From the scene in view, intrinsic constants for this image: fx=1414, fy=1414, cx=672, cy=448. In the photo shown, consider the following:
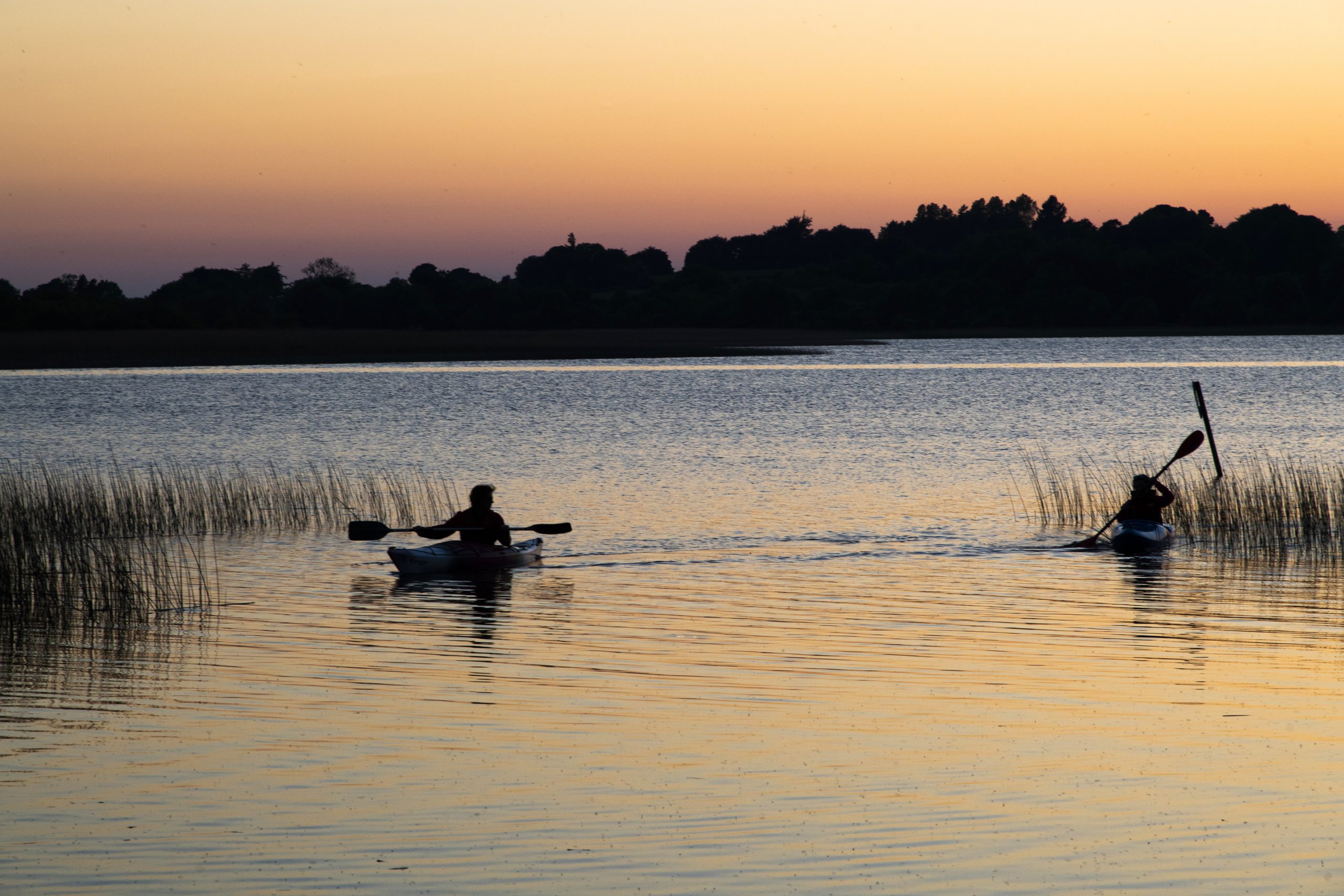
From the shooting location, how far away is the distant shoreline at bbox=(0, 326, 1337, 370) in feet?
262

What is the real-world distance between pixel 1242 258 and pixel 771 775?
141 metres

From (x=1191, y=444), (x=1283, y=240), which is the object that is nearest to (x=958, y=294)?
(x=1283, y=240)

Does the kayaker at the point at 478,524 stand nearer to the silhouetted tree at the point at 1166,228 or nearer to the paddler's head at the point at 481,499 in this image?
the paddler's head at the point at 481,499

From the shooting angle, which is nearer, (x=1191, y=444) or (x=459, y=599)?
(x=459, y=599)

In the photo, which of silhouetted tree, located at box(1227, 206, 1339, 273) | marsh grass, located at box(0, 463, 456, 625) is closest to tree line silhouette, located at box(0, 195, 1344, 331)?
silhouetted tree, located at box(1227, 206, 1339, 273)

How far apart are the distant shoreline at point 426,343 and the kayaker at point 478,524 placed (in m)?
64.7

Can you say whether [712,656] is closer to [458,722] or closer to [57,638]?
[458,722]

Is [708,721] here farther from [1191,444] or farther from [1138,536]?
[1191,444]

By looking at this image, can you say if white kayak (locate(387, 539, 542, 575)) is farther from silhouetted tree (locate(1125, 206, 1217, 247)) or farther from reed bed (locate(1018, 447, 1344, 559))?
silhouetted tree (locate(1125, 206, 1217, 247))

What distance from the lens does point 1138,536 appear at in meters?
18.8

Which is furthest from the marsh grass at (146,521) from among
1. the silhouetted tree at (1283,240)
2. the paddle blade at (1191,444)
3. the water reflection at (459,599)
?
the silhouetted tree at (1283,240)

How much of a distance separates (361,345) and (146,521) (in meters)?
76.9

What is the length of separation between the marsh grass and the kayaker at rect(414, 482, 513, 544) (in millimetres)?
2796

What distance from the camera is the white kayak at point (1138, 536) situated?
61.6ft
